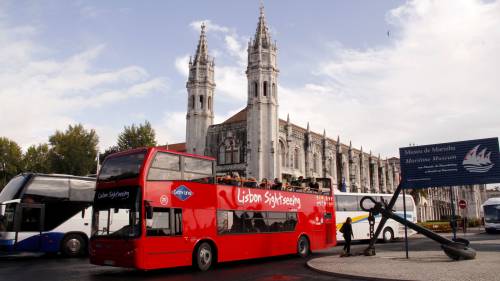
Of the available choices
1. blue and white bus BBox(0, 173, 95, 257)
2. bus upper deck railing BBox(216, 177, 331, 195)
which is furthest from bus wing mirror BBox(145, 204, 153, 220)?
blue and white bus BBox(0, 173, 95, 257)

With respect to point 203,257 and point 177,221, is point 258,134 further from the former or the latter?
point 177,221

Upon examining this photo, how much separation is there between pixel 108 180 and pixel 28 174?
26.0ft

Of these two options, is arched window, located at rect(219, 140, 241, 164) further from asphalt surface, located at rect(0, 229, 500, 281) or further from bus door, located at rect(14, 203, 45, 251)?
asphalt surface, located at rect(0, 229, 500, 281)

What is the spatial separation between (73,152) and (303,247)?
36.3 meters

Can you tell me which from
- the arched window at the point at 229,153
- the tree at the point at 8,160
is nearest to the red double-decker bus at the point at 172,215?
the arched window at the point at 229,153

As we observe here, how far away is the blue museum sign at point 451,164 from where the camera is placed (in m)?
15.8

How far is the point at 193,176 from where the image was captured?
13.9m

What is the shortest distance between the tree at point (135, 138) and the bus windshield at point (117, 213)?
34.8 m

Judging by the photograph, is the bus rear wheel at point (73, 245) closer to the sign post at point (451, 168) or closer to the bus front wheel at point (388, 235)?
the sign post at point (451, 168)

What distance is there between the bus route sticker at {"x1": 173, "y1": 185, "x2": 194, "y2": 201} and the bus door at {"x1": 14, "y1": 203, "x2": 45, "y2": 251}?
9.04m

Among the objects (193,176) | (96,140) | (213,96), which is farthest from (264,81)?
(193,176)

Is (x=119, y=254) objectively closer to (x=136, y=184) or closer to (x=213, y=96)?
(x=136, y=184)

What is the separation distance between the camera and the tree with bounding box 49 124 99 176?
47375mm

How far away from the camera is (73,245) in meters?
19.5
